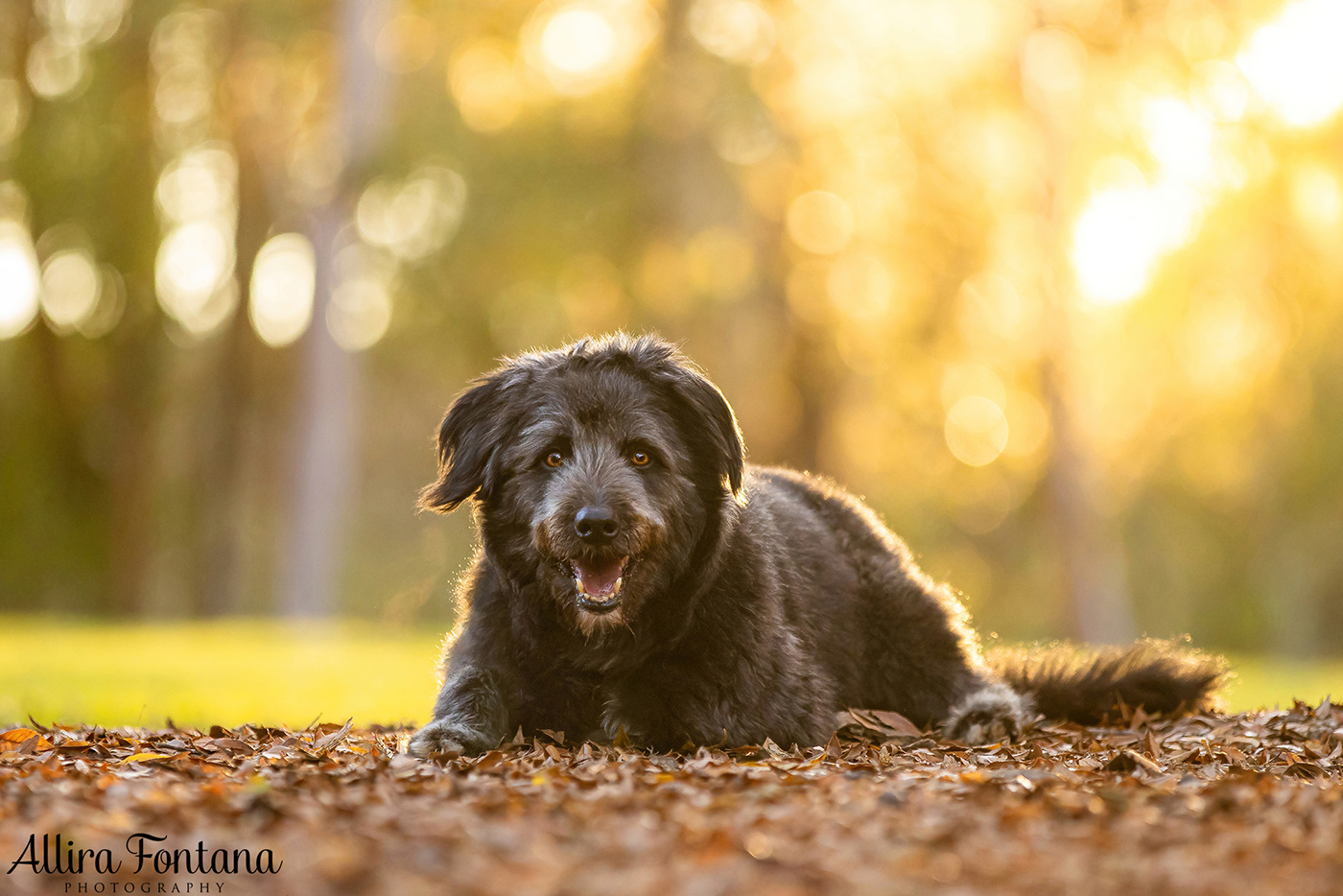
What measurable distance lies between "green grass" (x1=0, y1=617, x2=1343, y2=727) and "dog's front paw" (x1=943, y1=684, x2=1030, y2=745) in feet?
5.80

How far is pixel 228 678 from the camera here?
11539 millimetres

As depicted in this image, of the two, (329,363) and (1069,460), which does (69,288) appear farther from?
(1069,460)

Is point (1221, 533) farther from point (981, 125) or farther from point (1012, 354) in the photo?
point (981, 125)

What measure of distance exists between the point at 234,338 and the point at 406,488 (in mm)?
7040

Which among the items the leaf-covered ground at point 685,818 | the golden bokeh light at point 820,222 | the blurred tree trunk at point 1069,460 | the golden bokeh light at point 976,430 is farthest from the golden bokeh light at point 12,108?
the leaf-covered ground at point 685,818

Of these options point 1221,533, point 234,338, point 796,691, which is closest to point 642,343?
point 796,691

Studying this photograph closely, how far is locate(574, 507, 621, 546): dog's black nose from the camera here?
203 inches

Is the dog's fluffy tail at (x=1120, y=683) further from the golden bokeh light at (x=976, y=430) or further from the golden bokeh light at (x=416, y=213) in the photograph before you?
the golden bokeh light at (x=416, y=213)

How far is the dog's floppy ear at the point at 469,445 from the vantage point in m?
5.74

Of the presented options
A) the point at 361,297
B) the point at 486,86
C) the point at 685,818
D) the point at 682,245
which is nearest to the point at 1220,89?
the point at 682,245

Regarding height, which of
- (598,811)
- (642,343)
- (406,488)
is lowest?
(598,811)

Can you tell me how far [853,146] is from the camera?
20.3m

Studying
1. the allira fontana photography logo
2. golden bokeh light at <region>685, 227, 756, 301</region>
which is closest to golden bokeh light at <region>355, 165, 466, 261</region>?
golden bokeh light at <region>685, 227, 756, 301</region>

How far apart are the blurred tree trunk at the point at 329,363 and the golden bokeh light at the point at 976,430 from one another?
1044cm
